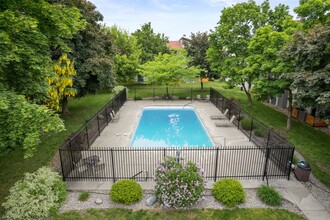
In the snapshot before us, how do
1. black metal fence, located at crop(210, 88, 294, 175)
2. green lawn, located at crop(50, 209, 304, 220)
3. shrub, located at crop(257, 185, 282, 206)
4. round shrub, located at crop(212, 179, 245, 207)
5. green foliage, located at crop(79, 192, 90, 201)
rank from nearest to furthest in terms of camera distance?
1. green lawn, located at crop(50, 209, 304, 220)
2. round shrub, located at crop(212, 179, 245, 207)
3. shrub, located at crop(257, 185, 282, 206)
4. green foliage, located at crop(79, 192, 90, 201)
5. black metal fence, located at crop(210, 88, 294, 175)

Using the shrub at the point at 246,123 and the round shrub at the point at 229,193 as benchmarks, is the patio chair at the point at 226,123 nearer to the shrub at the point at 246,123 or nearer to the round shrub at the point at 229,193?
the shrub at the point at 246,123

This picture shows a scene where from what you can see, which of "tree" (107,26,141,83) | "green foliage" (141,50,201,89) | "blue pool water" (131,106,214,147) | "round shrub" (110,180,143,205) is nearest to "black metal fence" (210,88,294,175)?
"blue pool water" (131,106,214,147)

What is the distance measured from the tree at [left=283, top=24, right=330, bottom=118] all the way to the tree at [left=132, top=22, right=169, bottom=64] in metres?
28.1

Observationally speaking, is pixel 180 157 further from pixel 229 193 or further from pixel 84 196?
pixel 84 196

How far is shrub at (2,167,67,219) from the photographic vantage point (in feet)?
20.6

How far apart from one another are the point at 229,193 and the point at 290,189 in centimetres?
281

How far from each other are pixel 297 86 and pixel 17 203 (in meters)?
10.2

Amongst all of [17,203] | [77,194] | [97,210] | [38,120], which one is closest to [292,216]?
[97,210]

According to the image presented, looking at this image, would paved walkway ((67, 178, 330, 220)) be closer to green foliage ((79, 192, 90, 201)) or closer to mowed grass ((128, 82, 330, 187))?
green foliage ((79, 192, 90, 201))

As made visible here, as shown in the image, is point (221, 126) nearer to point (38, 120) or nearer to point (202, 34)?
point (38, 120)

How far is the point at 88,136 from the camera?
1189 cm

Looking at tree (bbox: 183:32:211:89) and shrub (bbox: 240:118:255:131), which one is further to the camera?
tree (bbox: 183:32:211:89)

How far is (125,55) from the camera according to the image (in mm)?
29578

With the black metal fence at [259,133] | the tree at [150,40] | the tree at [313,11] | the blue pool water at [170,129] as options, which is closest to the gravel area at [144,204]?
the black metal fence at [259,133]
